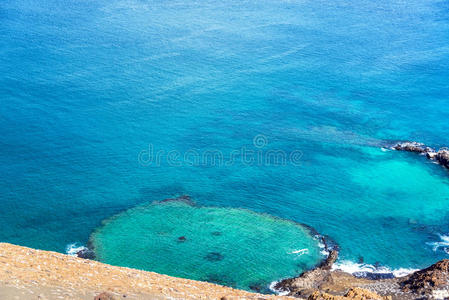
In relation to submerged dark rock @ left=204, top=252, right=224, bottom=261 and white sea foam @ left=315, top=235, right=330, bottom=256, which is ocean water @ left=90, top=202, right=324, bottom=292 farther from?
white sea foam @ left=315, top=235, right=330, bottom=256

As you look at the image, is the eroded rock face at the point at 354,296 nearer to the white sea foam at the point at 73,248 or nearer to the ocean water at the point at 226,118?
the ocean water at the point at 226,118

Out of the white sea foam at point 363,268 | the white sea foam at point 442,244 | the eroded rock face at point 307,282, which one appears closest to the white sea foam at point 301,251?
the eroded rock face at point 307,282

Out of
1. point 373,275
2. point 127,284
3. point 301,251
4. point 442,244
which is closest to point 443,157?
point 442,244

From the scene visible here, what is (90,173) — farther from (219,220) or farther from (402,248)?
(402,248)

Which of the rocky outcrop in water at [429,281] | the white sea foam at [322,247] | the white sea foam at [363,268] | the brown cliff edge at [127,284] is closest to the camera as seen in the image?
the brown cliff edge at [127,284]

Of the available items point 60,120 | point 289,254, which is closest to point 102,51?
point 60,120

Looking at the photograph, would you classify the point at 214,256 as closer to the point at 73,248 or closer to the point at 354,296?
the point at 73,248
